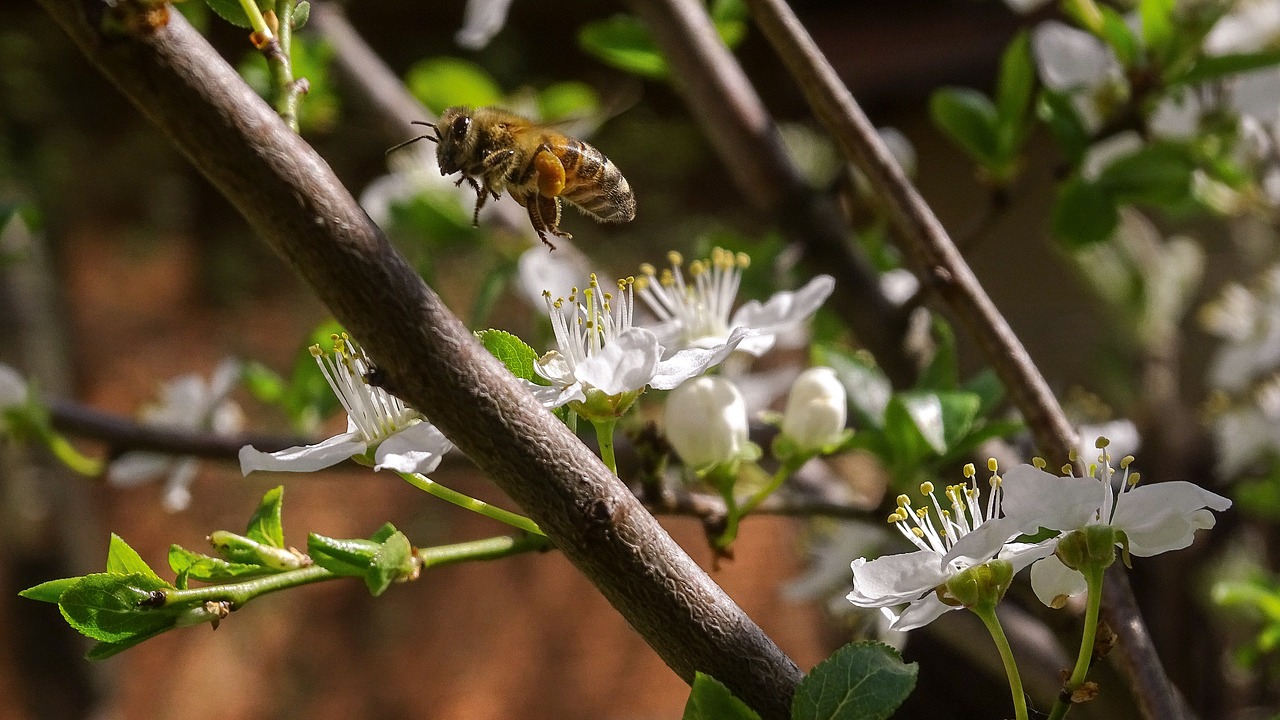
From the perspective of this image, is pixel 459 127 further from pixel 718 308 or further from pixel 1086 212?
pixel 1086 212

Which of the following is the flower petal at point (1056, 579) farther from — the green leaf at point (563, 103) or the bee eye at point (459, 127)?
the green leaf at point (563, 103)

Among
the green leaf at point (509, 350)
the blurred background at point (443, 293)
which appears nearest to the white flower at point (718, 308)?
the green leaf at point (509, 350)

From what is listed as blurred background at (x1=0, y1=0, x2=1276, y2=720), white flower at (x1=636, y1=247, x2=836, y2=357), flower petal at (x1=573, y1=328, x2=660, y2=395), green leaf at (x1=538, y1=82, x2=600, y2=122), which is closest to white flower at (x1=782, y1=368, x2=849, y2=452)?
white flower at (x1=636, y1=247, x2=836, y2=357)

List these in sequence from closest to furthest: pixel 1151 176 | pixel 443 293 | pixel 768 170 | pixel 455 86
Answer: pixel 1151 176 < pixel 768 170 < pixel 455 86 < pixel 443 293

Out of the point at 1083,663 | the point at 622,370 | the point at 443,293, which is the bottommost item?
the point at 443,293

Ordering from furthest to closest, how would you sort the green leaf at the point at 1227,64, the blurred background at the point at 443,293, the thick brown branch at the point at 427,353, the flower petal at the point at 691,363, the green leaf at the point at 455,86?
the blurred background at the point at 443,293, the green leaf at the point at 455,86, the green leaf at the point at 1227,64, the flower petal at the point at 691,363, the thick brown branch at the point at 427,353

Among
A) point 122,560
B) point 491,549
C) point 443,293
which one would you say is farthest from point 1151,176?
point 443,293

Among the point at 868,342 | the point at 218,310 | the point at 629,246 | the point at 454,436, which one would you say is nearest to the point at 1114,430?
the point at 868,342
